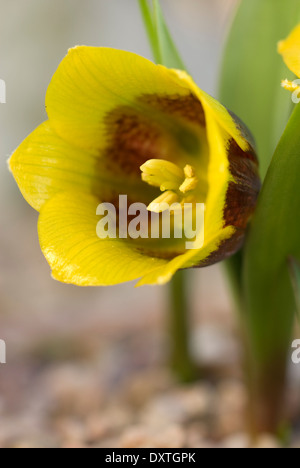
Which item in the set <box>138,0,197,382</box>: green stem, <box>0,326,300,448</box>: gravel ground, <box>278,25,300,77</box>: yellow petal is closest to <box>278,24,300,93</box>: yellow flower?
<box>278,25,300,77</box>: yellow petal

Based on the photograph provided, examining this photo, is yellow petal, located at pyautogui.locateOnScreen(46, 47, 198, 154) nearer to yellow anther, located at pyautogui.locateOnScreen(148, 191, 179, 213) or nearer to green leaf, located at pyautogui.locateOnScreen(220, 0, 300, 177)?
yellow anther, located at pyautogui.locateOnScreen(148, 191, 179, 213)

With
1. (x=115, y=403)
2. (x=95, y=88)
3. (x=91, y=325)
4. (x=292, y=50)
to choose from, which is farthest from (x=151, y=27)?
(x=91, y=325)

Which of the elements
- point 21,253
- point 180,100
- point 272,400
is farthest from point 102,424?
point 21,253

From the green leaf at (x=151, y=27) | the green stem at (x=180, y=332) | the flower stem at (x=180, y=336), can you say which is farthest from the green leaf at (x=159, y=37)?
the flower stem at (x=180, y=336)

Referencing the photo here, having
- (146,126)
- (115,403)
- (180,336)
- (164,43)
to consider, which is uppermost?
(164,43)

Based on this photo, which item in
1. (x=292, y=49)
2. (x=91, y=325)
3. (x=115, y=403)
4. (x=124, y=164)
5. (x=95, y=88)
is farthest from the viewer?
(x=91, y=325)

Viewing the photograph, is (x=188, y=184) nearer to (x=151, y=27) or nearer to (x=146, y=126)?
(x=146, y=126)
